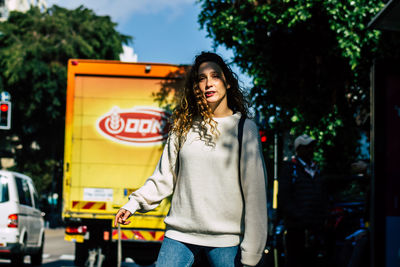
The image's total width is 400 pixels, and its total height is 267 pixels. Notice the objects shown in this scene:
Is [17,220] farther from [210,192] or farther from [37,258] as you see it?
[210,192]

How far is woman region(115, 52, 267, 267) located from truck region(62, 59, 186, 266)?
5.73 meters

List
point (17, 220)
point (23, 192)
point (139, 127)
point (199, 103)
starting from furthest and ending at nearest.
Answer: point (23, 192), point (17, 220), point (139, 127), point (199, 103)

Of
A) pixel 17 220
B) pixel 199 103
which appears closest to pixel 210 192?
pixel 199 103

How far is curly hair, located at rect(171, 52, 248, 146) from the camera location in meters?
3.51

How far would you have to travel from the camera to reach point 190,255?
11.0 ft

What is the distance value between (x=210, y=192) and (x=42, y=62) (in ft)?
96.5

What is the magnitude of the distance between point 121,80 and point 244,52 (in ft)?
24.4

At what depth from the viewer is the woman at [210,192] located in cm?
325

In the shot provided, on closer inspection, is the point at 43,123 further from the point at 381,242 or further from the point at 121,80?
the point at 381,242

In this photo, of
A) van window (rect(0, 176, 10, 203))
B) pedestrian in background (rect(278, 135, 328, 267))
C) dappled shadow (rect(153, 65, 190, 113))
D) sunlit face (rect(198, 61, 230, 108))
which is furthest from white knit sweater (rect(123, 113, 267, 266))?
van window (rect(0, 176, 10, 203))

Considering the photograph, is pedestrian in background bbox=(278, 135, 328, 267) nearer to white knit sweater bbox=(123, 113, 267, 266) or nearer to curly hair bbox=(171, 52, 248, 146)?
curly hair bbox=(171, 52, 248, 146)

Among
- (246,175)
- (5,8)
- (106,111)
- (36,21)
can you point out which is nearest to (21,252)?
(106,111)

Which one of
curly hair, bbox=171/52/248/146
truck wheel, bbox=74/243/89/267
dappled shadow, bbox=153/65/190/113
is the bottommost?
truck wheel, bbox=74/243/89/267

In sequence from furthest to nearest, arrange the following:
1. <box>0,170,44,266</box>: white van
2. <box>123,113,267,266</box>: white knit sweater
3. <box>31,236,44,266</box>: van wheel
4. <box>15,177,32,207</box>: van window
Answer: <box>31,236,44,266</box>: van wheel → <box>15,177,32,207</box>: van window → <box>0,170,44,266</box>: white van → <box>123,113,267,266</box>: white knit sweater
